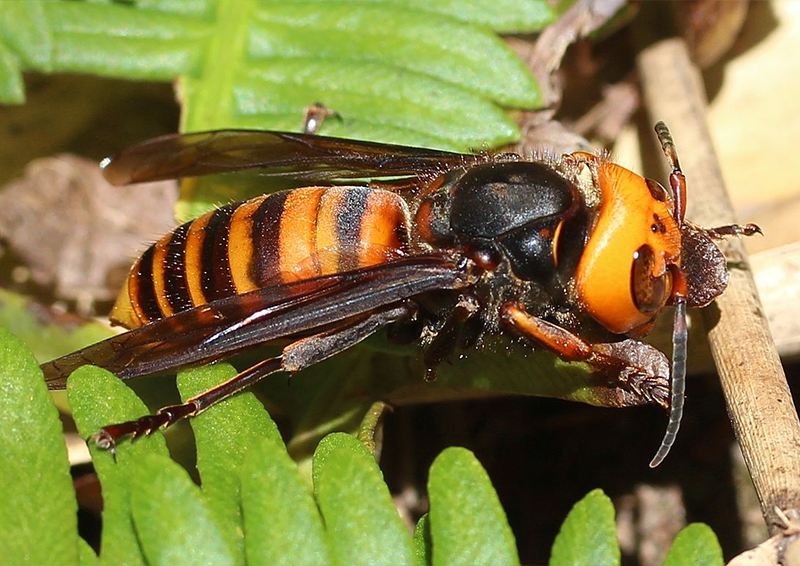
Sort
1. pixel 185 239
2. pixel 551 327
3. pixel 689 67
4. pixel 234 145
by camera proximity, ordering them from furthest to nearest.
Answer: pixel 689 67
pixel 234 145
pixel 185 239
pixel 551 327

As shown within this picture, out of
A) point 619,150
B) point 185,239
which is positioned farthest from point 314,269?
point 619,150

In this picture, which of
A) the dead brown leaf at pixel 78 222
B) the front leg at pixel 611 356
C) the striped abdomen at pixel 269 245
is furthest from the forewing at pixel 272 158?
the dead brown leaf at pixel 78 222

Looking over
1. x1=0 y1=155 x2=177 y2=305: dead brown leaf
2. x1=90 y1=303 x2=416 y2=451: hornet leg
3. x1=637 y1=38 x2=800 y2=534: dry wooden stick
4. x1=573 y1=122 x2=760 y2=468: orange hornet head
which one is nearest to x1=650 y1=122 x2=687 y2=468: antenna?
x1=573 y1=122 x2=760 y2=468: orange hornet head

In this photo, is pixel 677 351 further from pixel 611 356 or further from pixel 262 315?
pixel 262 315

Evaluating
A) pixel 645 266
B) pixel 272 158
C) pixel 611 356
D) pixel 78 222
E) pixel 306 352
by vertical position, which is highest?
pixel 272 158

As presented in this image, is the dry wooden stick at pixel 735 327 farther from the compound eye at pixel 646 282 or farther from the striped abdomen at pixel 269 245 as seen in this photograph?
the striped abdomen at pixel 269 245

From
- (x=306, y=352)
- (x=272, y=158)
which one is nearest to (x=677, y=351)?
(x=306, y=352)

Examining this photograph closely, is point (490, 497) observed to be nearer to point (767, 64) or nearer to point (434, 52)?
point (434, 52)
